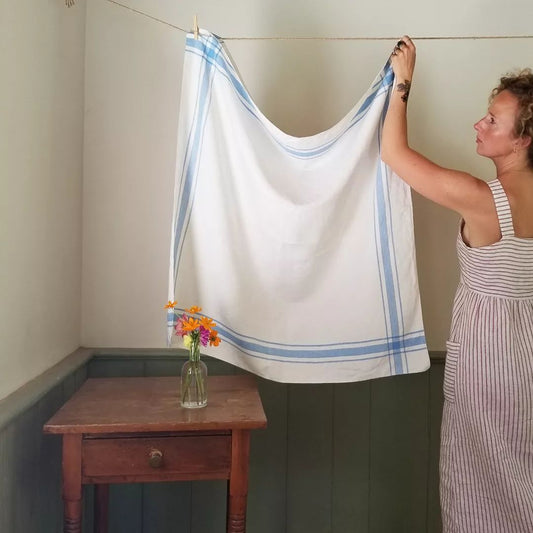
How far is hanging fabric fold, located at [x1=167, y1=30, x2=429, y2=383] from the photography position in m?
1.40

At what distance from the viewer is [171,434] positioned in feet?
3.80

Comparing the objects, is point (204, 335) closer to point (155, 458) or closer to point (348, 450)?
point (155, 458)

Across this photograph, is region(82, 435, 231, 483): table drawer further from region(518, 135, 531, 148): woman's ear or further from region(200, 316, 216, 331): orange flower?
region(518, 135, 531, 148): woman's ear

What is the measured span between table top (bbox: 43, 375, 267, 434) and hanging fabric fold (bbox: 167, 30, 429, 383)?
154mm

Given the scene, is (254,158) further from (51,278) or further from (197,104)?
(51,278)

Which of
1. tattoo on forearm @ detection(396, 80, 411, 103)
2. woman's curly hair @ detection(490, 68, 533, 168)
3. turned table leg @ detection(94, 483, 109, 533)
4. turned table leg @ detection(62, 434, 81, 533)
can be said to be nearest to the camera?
turned table leg @ detection(62, 434, 81, 533)

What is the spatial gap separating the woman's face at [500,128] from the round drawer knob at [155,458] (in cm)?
106

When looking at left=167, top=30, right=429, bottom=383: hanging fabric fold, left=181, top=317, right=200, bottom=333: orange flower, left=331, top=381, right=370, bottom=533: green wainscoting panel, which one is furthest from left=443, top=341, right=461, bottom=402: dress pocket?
left=181, top=317, right=200, bottom=333: orange flower

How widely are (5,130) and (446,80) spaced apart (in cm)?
131

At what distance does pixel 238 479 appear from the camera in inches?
45.6

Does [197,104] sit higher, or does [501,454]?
[197,104]

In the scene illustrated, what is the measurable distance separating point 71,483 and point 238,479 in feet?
1.16

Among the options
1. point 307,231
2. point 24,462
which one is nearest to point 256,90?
point 307,231

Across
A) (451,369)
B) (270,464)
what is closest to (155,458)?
(270,464)
